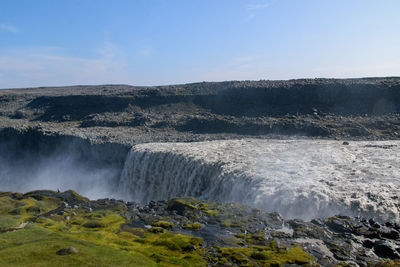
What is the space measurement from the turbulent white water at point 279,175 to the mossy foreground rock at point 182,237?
2.44 meters

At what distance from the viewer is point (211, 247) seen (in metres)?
18.0

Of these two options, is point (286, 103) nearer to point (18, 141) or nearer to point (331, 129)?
point (331, 129)

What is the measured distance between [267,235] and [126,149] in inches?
1407

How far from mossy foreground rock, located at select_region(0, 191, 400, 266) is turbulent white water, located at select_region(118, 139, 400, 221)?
2.44 m

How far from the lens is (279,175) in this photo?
29062 millimetres

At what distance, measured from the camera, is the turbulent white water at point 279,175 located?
939 inches

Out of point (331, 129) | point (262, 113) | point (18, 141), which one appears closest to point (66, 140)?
point (18, 141)

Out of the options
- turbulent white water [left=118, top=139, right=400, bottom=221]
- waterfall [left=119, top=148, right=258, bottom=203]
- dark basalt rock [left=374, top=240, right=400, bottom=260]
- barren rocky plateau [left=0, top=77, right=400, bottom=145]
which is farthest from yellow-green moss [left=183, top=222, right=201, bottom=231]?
barren rocky plateau [left=0, top=77, right=400, bottom=145]

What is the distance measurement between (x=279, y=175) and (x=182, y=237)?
41.5 feet

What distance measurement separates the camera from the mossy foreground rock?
612 inches

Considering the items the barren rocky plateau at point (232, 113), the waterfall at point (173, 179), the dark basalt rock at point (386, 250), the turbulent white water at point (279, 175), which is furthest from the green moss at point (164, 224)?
the barren rocky plateau at point (232, 113)

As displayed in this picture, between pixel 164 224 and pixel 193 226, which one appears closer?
pixel 193 226

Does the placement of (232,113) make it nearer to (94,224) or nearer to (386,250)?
(94,224)

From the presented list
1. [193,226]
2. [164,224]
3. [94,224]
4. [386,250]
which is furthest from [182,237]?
[386,250]
